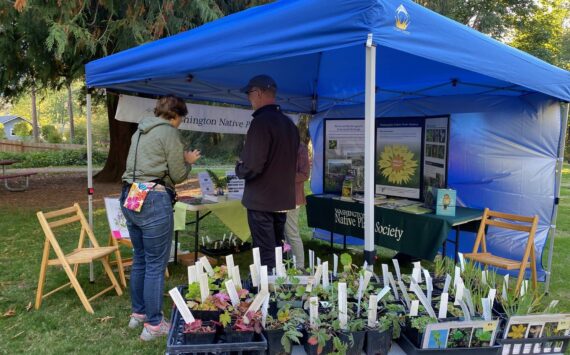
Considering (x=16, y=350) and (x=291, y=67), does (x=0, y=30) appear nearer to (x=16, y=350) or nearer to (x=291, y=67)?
(x=291, y=67)

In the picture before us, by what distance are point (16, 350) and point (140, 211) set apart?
126 cm

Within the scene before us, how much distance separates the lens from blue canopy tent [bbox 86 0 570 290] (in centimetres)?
202

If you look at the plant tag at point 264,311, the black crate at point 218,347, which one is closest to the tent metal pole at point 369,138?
the plant tag at point 264,311

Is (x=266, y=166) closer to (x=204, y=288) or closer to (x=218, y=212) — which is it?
(x=204, y=288)

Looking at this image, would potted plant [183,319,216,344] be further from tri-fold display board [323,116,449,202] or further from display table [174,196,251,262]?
tri-fold display board [323,116,449,202]

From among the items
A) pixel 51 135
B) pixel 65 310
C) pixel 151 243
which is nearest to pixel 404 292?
pixel 151 243

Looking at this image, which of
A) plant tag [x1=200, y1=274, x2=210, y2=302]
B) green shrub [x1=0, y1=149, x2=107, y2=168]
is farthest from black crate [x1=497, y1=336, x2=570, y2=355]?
green shrub [x1=0, y1=149, x2=107, y2=168]

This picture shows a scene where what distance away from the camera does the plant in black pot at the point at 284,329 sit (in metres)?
1.63

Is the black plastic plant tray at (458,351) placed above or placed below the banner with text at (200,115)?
below

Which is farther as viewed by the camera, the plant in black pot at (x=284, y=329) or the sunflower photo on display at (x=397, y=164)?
the sunflower photo on display at (x=397, y=164)

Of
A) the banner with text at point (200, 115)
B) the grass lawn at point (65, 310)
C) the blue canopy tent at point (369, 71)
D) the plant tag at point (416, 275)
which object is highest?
the blue canopy tent at point (369, 71)

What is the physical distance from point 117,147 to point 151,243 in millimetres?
8988

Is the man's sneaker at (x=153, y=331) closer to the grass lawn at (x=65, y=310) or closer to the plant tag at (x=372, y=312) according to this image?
the grass lawn at (x=65, y=310)

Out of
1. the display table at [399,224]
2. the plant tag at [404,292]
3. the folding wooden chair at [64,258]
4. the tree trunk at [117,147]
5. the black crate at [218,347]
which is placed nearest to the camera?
the black crate at [218,347]
